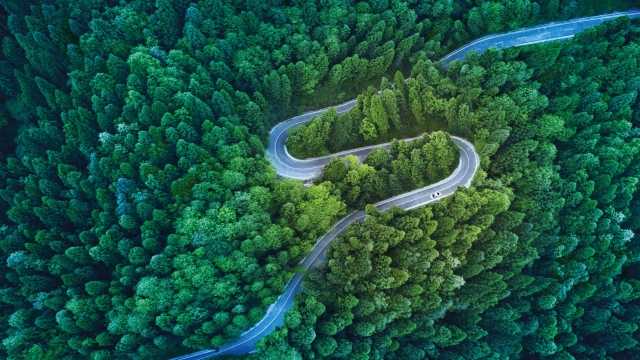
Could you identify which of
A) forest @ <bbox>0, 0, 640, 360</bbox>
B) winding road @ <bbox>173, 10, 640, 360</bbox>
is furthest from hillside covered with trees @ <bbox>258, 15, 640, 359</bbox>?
winding road @ <bbox>173, 10, 640, 360</bbox>

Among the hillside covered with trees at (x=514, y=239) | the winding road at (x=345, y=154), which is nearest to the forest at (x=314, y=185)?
the hillside covered with trees at (x=514, y=239)

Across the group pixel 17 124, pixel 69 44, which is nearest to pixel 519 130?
pixel 69 44

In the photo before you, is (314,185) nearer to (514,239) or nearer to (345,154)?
(345,154)

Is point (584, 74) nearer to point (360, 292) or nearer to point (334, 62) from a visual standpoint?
point (334, 62)

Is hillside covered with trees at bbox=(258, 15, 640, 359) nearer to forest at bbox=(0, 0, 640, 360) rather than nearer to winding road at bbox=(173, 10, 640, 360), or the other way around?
forest at bbox=(0, 0, 640, 360)

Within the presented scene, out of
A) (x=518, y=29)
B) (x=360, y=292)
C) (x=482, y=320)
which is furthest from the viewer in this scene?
(x=518, y=29)

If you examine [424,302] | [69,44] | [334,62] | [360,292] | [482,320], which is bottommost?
[482,320]

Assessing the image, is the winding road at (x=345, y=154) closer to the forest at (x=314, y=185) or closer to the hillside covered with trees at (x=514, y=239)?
the forest at (x=314, y=185)

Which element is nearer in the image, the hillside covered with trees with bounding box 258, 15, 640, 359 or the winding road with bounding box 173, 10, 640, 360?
the hillside covered with trees with bounding box 258, 15, 640, 359
